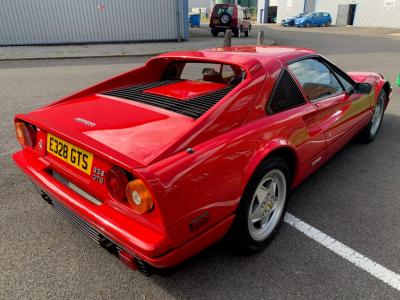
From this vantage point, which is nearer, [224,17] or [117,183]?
[117,183]

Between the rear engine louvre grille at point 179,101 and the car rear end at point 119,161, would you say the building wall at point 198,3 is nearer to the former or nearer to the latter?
the rear engine louvre grille at point 179,101

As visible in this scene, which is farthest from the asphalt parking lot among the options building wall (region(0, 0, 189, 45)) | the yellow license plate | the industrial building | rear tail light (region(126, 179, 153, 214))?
the industrial building

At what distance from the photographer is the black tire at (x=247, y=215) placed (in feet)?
6.81

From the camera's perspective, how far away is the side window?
2785 millimetres

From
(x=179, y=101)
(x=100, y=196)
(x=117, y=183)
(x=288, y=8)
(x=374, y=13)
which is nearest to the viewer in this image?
(x=117, y=183)

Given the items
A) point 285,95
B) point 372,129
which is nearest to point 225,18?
point 372,129

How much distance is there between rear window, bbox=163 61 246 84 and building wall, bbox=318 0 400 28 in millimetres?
34379

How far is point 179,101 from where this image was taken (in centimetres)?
242

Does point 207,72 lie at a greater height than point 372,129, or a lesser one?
greater

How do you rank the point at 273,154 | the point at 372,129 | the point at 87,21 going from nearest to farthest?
the point at 273,154 < the point at 372,129 < the point at 87,21

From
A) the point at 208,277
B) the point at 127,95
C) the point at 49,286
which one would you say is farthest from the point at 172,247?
the point at 127,95

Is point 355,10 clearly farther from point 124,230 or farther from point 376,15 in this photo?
point 124,230

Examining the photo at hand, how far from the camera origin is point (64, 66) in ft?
36.2

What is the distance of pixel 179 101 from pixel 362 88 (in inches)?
84.6
